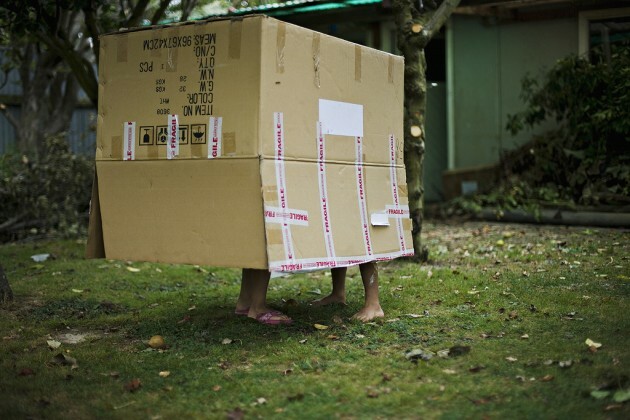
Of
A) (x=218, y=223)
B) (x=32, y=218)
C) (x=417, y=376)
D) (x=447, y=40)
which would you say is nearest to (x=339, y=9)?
(x=447, y=40)

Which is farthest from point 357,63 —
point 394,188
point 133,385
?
point 133,385

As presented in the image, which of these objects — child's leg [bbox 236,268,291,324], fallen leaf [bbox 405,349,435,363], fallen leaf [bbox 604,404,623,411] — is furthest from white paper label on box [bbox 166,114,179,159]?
fallen leaf [bbox 604,404,623,411]

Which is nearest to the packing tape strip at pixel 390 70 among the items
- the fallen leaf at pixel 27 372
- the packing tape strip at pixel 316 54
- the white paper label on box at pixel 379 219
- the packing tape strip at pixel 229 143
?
the packing tape strip at pixel 316 54

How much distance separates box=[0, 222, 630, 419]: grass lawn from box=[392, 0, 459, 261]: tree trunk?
1.85ft

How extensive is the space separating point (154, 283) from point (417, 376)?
3426 mm

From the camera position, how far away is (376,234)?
476 centimetres

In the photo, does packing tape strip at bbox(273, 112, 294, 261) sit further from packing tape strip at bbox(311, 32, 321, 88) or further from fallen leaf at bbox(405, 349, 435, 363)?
fallen leaf at bbox(405, 349, 435, 363)

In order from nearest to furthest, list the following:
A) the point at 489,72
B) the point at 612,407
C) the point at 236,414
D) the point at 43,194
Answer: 1. the point at 612,407
2. the point at 236,414
3. the point at 43,194
4. the point at 489,72

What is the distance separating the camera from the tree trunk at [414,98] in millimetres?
6773

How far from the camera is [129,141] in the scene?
14.6 feet

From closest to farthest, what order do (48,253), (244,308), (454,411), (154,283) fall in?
(454,411) → (244,308) → (154,283) → (48,253)

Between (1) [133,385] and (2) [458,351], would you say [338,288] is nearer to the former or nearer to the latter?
(2) [458,351]

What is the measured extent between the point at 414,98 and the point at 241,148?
315 centimetres

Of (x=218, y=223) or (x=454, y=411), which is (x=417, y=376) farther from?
(x=218, y=223)
